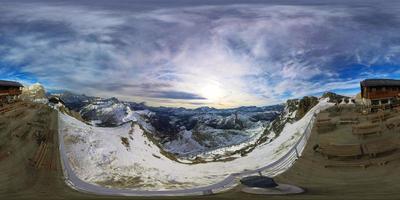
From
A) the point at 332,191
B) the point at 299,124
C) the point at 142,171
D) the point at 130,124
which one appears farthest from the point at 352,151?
the point at 130,124

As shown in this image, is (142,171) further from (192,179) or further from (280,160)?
(280,160)

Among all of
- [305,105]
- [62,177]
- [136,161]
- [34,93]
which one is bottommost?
[62,177]

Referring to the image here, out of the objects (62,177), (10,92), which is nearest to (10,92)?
(10,92)

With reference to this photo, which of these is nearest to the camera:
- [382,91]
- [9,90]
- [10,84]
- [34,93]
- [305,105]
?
[382,91]

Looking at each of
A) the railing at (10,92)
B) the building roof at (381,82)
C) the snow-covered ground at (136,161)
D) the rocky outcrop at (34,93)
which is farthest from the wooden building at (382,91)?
the railing at (10,92)

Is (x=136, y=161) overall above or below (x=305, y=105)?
below

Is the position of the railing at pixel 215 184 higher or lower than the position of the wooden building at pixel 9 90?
lower

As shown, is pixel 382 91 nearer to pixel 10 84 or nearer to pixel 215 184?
pixel 215 184

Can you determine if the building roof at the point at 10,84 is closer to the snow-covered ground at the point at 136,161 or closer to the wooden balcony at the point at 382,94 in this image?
the snow-covered ground at the point at 136,161
